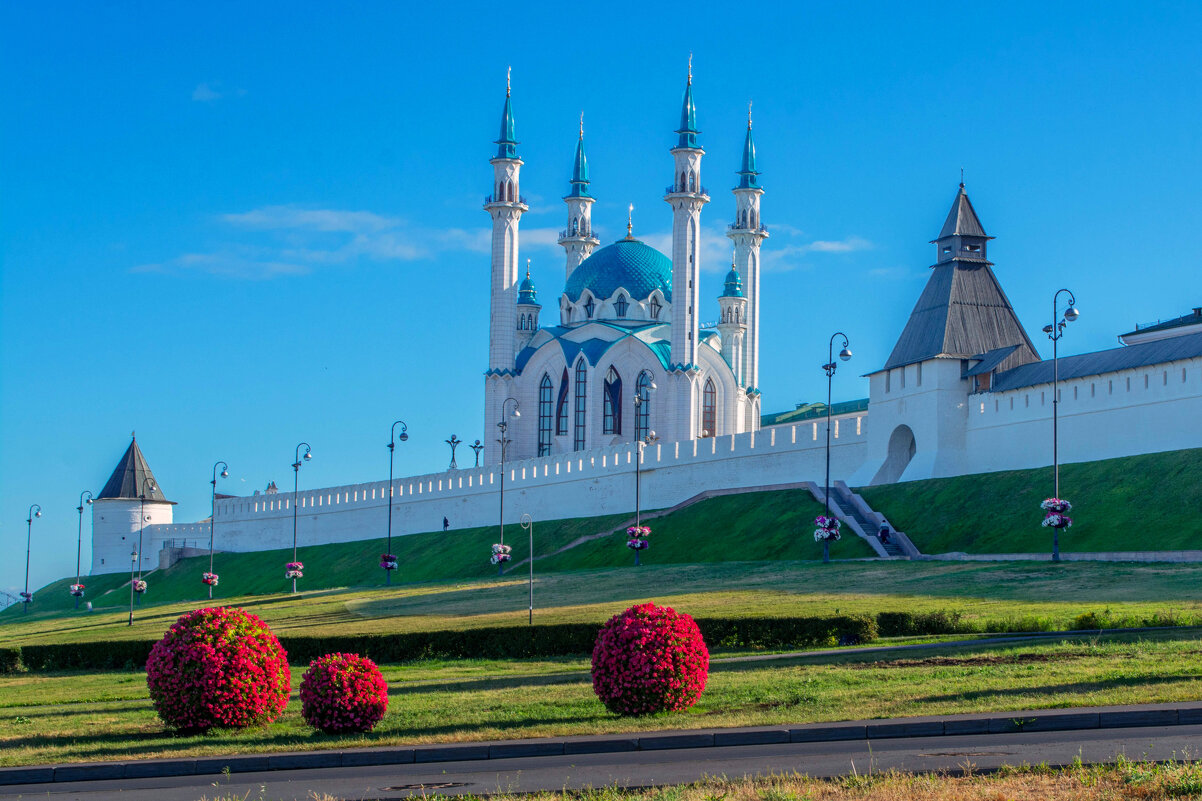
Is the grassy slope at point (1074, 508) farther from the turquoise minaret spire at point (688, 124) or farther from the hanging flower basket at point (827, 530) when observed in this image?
the turquoise minaret spire at point (688, 124)

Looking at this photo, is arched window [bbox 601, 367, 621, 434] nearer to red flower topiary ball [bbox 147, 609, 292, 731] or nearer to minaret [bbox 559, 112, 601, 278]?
A: minaret [bbox 559, 112, 601, 278]

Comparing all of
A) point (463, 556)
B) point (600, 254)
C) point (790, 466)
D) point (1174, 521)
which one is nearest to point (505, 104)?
point (600, 254)

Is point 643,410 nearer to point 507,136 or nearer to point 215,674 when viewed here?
point 507,136

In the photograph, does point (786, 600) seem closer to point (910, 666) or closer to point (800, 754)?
point (910, 666)

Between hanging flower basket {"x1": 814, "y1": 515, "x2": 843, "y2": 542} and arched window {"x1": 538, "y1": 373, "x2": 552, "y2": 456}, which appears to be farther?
arched window {"x1": 538, "y1": 373, "x2": 552, "y2": 456}

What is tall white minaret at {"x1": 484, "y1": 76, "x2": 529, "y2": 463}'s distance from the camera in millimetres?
83188

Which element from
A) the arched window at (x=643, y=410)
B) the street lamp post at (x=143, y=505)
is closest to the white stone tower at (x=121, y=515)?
the street lamp post at (x=143, y=505)

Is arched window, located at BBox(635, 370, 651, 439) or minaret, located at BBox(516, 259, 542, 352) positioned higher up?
minaret, located at BBox(516, 259, 542, 352)

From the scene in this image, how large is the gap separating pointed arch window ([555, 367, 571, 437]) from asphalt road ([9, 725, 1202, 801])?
225 ft

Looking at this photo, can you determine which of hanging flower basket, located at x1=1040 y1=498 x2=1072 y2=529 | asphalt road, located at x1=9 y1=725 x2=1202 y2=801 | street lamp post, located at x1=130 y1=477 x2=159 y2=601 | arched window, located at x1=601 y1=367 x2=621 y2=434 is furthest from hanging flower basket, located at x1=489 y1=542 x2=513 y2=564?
street lamp post, located at x1=130 y1=477 x2=159 y2=601

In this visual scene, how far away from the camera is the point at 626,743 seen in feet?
52.1

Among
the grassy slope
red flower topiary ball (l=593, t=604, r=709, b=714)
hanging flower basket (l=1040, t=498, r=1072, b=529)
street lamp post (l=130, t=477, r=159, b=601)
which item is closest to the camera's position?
red flower topiary ball (l=593, t=604, r=709, b=714)

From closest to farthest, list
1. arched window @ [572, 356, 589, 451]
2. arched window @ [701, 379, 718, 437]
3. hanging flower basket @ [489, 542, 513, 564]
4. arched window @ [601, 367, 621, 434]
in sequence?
hanging flower basket @ [489, 542, 513, 564]
arched window @ [701, 379, 718, 437]
arched window @ [601, 367, 621, 434]
arched window @ [572, 356, 589, 451]

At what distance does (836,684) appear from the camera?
19188 millimetres
